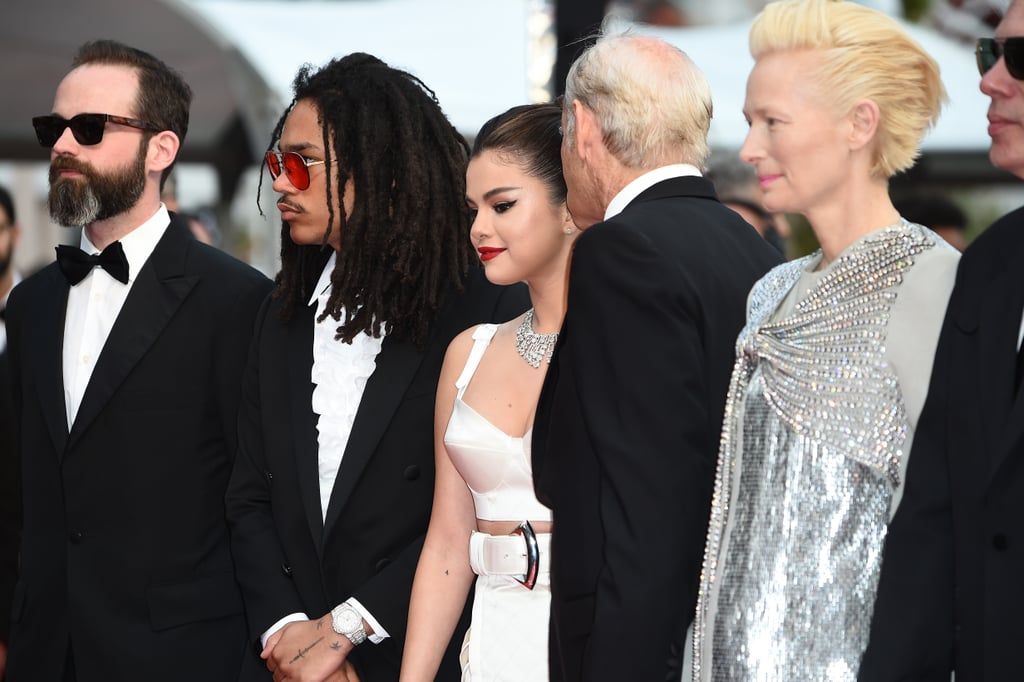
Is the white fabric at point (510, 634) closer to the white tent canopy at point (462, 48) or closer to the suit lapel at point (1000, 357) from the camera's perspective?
the suit lapel at point (1000, 357)

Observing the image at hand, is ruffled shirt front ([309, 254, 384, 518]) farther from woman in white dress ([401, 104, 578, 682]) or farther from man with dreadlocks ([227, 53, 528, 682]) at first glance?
woman in white dress ([401, 104, 578, 682])

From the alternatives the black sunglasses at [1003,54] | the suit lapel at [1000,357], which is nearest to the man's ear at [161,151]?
the black sunglasses at [1003,54]

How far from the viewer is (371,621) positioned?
315 centimetres

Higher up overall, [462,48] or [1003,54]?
[462,48]

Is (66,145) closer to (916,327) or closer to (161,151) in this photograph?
(161,151)

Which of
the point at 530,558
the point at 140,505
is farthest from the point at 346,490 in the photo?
the point at 140,505

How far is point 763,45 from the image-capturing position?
2189 millimetres

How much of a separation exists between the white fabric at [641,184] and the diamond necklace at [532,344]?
0.58 metres

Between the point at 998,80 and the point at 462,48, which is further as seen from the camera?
the point at 462,48

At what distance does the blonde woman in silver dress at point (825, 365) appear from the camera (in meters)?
2.06

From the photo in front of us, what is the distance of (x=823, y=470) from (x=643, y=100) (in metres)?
0.85

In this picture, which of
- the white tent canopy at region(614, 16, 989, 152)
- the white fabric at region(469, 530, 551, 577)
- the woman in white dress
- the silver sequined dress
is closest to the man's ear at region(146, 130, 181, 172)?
the woman in white dress

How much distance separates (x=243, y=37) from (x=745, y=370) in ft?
34.2

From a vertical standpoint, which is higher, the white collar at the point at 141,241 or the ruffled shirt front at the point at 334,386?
the white collar at the point at 141,241
